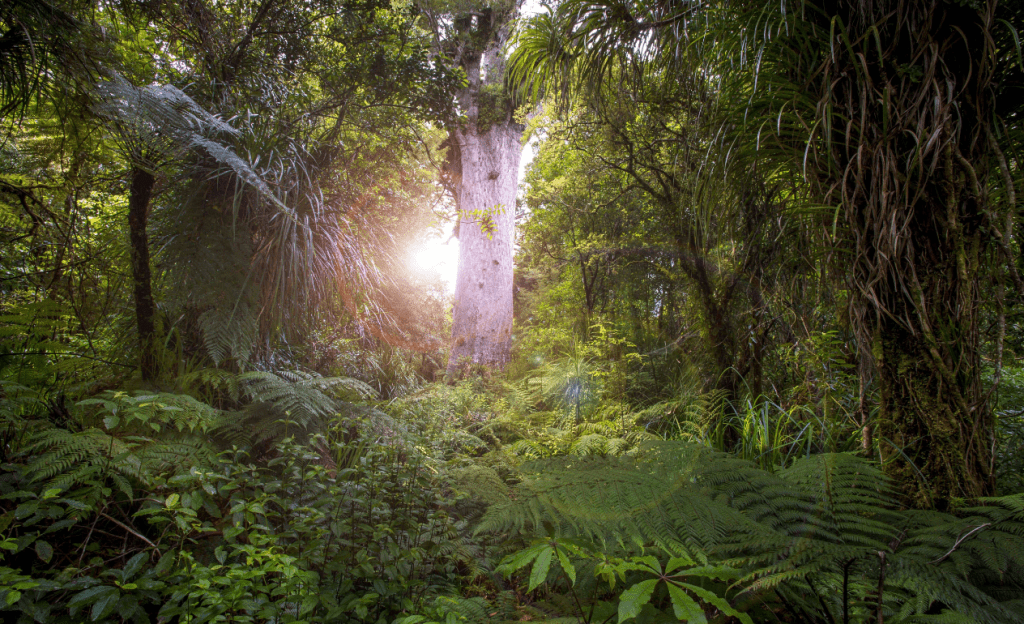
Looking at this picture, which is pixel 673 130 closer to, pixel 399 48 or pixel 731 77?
pixel 731 77

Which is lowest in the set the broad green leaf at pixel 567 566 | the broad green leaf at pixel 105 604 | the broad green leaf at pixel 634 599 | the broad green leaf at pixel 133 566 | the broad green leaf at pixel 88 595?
the broad green leaf at pixel 105 604

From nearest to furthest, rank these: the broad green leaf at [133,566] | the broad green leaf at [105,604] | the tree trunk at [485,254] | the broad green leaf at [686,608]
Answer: the broad green leaf at [686,608] < the broad green leaf at [105,604] < the broad green leaf at [133,566] < the tree trunk at [485,254]

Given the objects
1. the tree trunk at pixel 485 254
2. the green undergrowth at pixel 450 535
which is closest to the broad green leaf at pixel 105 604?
the green undergrowth at pixel 450 535

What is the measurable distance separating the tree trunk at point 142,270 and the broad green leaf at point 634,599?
2267mm

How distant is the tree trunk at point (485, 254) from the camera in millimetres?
4535

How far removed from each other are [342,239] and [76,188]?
121cm

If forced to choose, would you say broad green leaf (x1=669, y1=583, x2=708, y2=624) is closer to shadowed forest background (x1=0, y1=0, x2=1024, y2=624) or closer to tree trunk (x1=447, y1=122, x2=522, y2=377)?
shadowed forest background (x1=0, y1=0, x2=1024, y2=624)

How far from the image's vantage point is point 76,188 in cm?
196

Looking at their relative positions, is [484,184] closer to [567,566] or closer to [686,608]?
[567,566]

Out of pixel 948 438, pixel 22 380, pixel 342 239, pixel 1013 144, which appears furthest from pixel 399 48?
pixel 948 438

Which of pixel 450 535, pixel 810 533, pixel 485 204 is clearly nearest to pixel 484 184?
pixel 485 204

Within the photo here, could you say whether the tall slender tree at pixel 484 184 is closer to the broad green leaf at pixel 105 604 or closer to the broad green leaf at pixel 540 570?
the broad green leaf at pixel 105 604

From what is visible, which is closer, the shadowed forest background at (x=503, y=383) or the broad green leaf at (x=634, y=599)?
the broad green leaf at (x=634, y=599)

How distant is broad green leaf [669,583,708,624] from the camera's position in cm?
61
